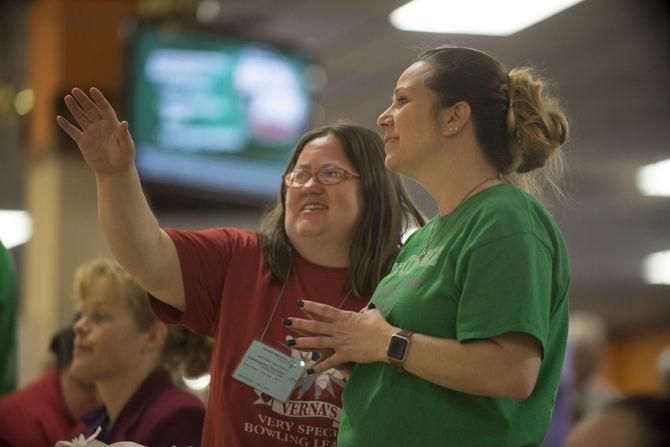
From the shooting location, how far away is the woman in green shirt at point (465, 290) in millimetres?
1760

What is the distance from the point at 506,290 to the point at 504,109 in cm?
39

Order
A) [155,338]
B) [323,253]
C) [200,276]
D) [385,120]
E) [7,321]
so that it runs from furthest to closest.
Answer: [155,338] < [7,321] < [323,253] < [200,276] < [385,120]

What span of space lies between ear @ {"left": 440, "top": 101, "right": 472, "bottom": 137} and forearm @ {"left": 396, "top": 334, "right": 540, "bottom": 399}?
404mm

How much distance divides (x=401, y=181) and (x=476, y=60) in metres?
0.67

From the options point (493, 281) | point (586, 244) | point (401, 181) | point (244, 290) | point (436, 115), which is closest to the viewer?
point (493, 281)

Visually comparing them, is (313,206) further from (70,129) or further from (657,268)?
(657,268)

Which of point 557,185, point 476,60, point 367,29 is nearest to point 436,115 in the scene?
point 476,60

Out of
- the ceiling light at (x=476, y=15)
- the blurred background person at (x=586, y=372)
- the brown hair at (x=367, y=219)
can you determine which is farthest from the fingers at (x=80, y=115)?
the ceiling light at (x=476, y=15)

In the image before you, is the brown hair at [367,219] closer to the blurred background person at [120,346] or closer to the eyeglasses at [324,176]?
the eyeglasses at [324,176]

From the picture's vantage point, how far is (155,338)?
10.2ft

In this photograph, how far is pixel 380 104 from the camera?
947 cm

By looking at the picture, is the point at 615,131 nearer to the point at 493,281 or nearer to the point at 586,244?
the point at 586,244

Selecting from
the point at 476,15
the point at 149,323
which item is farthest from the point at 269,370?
the point at 476,15

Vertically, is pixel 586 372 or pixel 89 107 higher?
pixel 89 107
